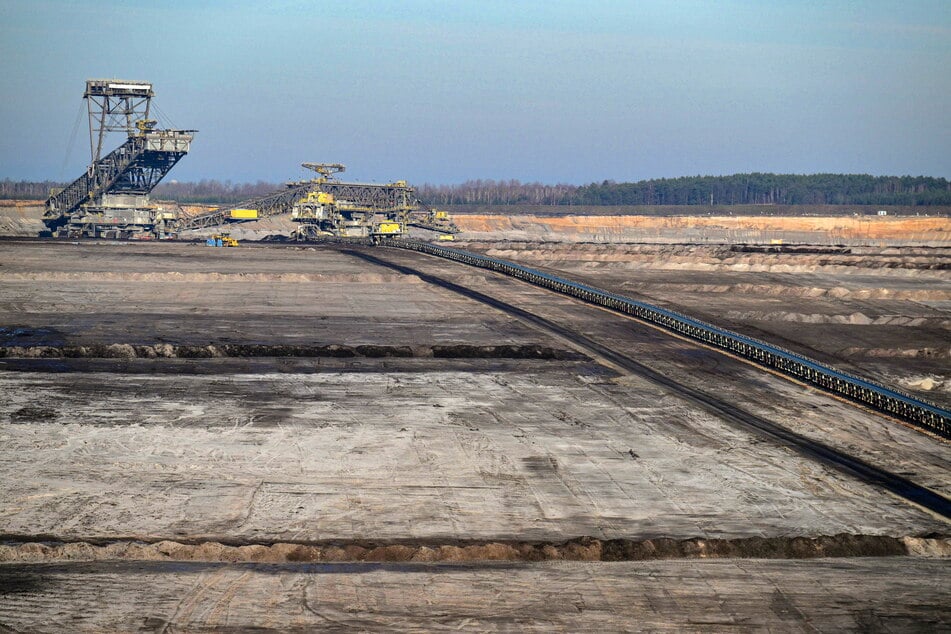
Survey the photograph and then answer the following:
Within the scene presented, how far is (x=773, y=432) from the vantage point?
33281 millimetres

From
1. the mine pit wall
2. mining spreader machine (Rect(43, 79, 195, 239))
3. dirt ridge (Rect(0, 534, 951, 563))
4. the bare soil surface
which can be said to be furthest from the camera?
the mine pit wall

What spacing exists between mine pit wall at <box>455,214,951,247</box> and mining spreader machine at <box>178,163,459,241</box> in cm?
2418

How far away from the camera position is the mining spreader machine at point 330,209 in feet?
453

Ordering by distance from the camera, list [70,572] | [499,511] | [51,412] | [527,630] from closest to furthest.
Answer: [527,630]
[70,572]
[499,511]
[51,412]

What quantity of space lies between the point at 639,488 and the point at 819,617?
8048mm

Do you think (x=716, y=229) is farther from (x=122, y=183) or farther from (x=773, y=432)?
(x=773, y=432)

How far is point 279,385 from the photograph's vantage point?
122 ft

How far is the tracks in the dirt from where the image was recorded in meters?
27.5

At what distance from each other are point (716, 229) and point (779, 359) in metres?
144

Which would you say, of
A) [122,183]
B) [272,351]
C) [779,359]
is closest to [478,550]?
[272,351]

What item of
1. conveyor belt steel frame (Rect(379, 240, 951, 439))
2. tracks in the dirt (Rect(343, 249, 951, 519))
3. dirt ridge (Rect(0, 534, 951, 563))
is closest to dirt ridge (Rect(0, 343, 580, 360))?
tracks in the dirt (Rect(343, 249, 951, 519))

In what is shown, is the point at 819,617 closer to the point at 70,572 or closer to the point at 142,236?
the point at 70,572

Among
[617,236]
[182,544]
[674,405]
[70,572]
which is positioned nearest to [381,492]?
[182,544]

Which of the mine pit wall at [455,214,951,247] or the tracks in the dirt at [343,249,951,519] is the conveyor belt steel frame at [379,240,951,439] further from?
the mine pit wall at [455,214,951,247]
